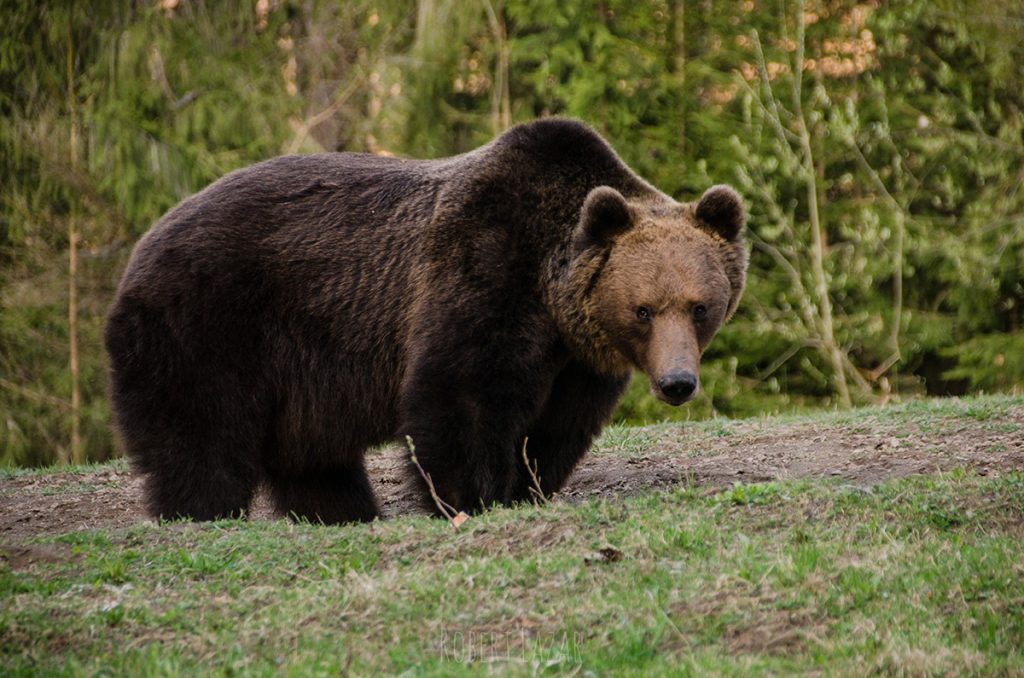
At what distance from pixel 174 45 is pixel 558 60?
5.17m

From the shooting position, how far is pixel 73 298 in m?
15.4

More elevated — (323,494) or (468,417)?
(468,417)

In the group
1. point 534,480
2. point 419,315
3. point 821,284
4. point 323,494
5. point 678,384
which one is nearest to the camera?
point 678,384

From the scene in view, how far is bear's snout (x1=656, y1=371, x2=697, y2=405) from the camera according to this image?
6.09 meters

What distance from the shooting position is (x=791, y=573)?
461 cm

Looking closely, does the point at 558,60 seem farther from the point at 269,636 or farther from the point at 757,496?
the point at 269,636

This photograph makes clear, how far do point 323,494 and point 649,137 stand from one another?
10.8 metres

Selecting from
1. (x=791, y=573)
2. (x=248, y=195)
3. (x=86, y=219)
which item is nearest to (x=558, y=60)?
(x=86, y=219)

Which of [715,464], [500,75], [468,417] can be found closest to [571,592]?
[468,417]

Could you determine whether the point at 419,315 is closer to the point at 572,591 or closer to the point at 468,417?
the point at 468,417

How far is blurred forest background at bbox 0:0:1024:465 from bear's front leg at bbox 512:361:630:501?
769cm

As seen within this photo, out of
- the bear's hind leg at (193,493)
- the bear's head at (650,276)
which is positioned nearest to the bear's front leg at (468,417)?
the bear's head at (650,276)

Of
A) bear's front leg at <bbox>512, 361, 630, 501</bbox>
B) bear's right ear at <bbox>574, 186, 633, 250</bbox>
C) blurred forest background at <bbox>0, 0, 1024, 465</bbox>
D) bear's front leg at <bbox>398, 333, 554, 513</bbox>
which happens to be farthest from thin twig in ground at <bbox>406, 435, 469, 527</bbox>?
blurred forest background at <bbox>0, 0, 1024, 465</bbox>

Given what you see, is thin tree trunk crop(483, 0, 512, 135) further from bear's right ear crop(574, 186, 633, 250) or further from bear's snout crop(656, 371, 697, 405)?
bear's snout crop(656, 371, 697, 405)
